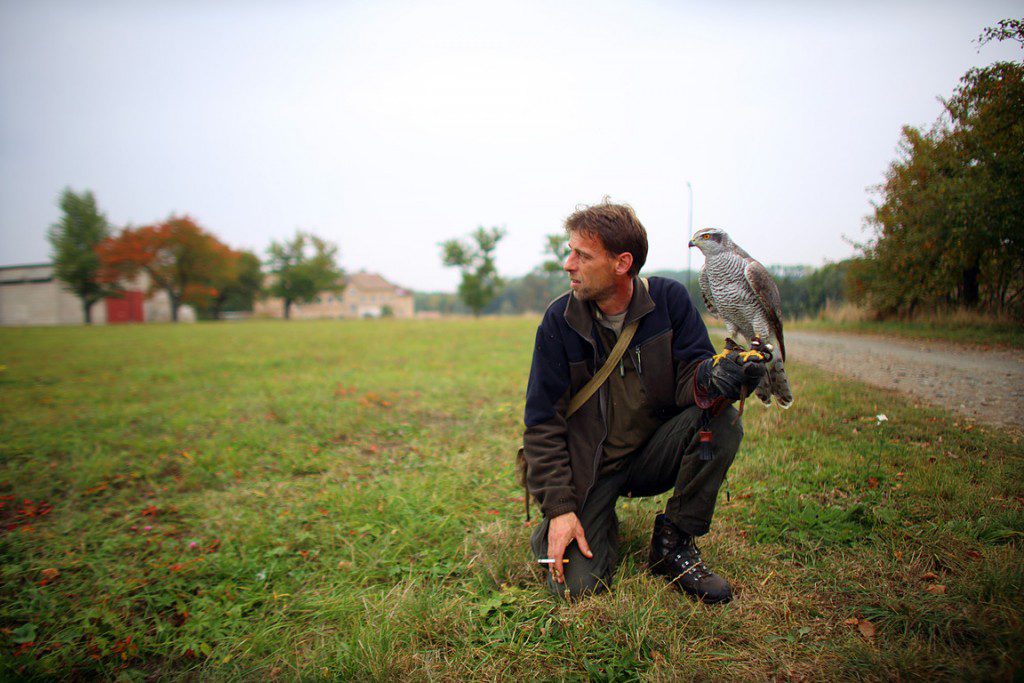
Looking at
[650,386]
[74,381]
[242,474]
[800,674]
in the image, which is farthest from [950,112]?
[74,381]

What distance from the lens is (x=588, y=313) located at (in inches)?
97.8

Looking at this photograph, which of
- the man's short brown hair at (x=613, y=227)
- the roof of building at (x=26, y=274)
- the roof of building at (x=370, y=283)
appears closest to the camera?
the man's short brown hair at (x=613, y=227)

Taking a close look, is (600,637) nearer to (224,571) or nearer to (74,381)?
(224,571)

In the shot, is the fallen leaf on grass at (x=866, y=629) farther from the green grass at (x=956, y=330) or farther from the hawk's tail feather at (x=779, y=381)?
the green grass at (x=956, y=330)

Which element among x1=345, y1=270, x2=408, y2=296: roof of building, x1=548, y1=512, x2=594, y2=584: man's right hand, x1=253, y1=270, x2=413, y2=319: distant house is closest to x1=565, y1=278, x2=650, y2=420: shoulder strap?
x1=548, y1=512, x2=594, y2=584: man's right hand

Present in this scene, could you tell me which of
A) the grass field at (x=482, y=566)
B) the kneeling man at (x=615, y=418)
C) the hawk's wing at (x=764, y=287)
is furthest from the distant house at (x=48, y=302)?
the hawk's wing at (x=764, y=287)

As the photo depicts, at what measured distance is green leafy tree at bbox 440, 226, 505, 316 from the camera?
44219 mm

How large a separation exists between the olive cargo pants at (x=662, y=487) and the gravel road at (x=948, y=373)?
1.05 meters

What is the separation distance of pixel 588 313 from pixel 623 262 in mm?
337

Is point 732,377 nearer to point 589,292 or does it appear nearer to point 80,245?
point 589,292

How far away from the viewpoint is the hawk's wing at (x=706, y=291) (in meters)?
2.34

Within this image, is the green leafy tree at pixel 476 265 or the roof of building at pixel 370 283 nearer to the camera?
the green leafy tree at pixel 476 265

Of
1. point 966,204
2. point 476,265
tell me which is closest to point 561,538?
point 966,204

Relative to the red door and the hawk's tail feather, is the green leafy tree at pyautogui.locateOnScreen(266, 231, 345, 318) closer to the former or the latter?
the red door
